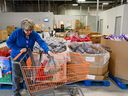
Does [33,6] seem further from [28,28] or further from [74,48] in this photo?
[28,28]

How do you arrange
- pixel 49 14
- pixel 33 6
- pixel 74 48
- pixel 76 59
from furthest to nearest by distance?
pixel 33 6, pixel 49 14, pixel 74 48, pixel 76 59

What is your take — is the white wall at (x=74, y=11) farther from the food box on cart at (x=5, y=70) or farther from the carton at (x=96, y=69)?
the food box on cart at (x=5, y=70)

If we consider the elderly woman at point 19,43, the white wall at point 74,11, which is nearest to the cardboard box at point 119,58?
the elderly woman at point 19,43

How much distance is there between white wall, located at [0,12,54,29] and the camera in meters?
13.2

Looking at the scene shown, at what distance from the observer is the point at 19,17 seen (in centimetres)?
1346

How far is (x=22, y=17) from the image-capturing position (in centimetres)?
1344

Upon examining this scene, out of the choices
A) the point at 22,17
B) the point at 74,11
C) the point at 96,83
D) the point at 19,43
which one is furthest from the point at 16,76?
the point at 74,11

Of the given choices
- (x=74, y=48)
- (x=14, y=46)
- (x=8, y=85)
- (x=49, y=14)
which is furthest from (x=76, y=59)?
(x=49, y=14)

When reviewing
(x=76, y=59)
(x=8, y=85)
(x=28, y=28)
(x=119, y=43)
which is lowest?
(x=8, y=85)

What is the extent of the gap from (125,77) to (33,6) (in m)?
14.5

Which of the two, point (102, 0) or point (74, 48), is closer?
point (74, 48)

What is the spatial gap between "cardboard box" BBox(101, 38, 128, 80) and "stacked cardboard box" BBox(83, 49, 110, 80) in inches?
10.7

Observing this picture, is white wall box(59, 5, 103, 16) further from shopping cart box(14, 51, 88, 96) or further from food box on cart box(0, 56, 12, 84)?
shopping cart box(14, 51, 88, 96)

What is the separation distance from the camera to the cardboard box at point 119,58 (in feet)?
11.9
